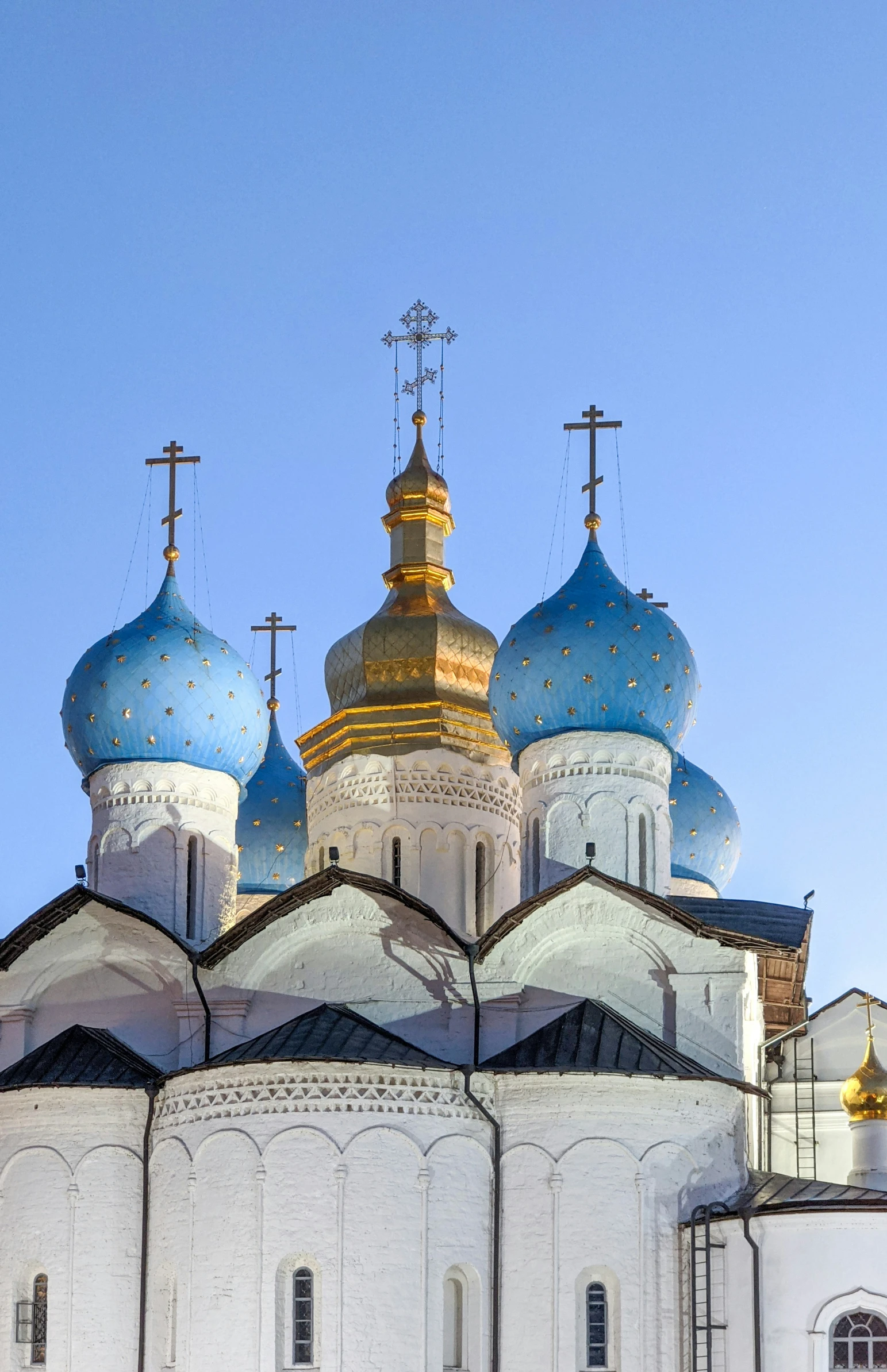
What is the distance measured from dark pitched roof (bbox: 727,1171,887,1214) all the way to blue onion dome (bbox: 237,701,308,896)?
22.4ft

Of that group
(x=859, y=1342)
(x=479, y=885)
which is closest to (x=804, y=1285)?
(x=859, y=1342)

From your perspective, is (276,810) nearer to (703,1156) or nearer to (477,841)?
(477,841)

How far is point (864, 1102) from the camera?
16469mm

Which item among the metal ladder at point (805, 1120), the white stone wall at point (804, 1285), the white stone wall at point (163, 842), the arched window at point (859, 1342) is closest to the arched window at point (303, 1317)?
the white stone wall at point (804, 1285)

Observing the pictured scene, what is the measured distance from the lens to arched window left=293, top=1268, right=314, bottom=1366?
15.1 meters

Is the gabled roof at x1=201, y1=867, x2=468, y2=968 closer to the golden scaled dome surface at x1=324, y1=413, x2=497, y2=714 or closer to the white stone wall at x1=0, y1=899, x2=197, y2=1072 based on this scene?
the white stone wall at x1=0, y1=899, x2=197, y2=1072

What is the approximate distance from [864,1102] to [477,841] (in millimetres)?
4351

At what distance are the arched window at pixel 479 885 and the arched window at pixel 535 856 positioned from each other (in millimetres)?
1054

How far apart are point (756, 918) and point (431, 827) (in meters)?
2.73

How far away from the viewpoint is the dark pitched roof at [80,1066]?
1638cm

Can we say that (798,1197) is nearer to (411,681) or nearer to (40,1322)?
(40,1322)

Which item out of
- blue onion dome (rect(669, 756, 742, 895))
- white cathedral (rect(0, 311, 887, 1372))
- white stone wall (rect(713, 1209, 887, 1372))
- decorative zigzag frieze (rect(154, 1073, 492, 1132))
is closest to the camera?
white stone wall (rect(713, 1209, 887, 1372))

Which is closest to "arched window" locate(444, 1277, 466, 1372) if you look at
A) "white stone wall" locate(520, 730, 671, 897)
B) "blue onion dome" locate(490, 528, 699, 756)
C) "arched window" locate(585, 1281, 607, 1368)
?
"arched window" locate(585, 1281, 607, 1368)

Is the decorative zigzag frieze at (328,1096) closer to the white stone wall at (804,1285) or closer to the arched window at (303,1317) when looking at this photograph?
the arched window at (303,1317)
